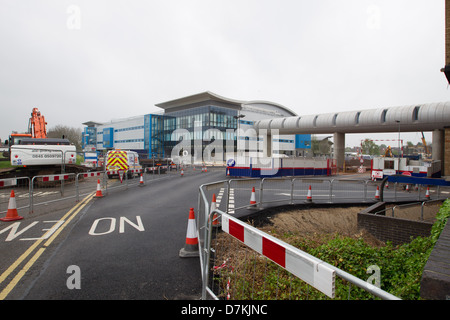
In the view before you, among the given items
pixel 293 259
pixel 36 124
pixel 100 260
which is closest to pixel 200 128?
pixel 36 124

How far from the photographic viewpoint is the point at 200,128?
206 feet

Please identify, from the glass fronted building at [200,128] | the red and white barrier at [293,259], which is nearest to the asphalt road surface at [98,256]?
the red and white barrier at [293,259]

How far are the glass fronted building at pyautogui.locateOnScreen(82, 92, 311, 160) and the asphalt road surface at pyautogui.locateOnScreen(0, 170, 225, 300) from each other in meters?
52.9

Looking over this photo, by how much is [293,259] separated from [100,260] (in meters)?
4.09

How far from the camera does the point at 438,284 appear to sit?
266 cm

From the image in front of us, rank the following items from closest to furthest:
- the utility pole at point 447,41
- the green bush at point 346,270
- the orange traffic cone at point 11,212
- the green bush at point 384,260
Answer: the green bush at point 346,270, the green bush at point 384,260, the orange traffic cone at point 11,212, the utility pole at point 447,41

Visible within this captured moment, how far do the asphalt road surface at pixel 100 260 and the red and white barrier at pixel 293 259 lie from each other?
157 cm

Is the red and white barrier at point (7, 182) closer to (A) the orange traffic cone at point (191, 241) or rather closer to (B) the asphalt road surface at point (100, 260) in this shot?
(B) the asphalt road surface at point (100, 260)

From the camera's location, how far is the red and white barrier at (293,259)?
177 centimetres

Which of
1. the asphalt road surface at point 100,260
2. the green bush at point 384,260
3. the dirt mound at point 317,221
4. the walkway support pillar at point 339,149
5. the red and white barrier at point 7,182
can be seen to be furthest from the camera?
the walkway support pillar at point 339,149

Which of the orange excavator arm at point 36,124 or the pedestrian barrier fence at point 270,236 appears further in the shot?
the orange excavator arm at point 36,124

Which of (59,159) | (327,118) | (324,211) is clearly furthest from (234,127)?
(324,211)
